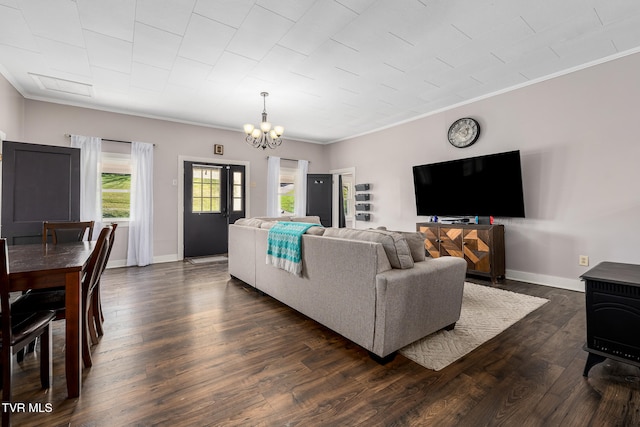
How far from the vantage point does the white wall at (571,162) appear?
124 inches

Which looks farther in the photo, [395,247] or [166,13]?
[166,13]

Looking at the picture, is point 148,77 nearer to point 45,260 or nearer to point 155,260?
point 45,260

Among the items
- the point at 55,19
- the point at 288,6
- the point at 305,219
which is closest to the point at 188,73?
the point at 55,19

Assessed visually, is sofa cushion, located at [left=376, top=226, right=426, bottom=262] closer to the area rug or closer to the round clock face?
the area rug

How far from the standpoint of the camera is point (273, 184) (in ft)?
21.5

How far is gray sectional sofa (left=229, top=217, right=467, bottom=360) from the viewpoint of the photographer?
191 centimetres

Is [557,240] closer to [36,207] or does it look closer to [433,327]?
[433,327]

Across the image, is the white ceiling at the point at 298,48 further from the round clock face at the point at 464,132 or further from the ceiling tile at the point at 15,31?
the round clock face at the point at 464,132

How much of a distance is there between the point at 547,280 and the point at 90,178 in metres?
7.08

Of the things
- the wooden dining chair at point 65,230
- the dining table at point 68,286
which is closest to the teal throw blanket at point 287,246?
the dining table at point 68,286

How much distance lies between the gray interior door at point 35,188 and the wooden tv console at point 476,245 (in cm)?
496

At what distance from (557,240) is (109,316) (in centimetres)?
529

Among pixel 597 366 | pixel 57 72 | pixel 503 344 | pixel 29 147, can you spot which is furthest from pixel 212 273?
pixel 597 366

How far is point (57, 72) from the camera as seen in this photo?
3.55m
